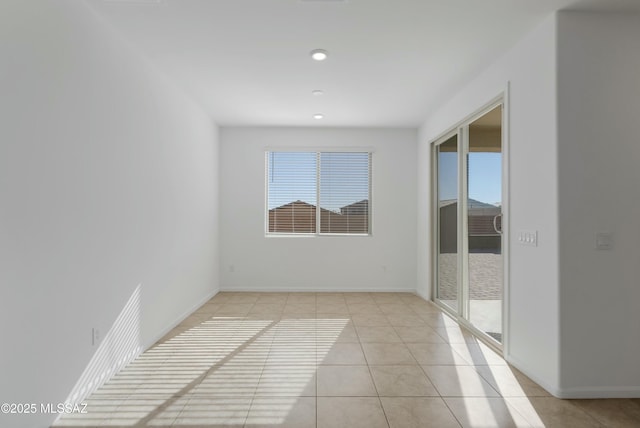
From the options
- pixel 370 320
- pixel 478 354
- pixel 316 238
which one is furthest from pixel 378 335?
pixel 316 238

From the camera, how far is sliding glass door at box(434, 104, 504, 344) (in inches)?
133

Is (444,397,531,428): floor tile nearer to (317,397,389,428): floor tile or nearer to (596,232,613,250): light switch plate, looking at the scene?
(317,397,389,428): floor tile

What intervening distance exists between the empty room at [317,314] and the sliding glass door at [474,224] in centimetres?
3

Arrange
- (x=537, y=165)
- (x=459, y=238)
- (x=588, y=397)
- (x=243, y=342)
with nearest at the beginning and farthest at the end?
(x=588, y=397) → (x=537, y=165) → (x=243, y=342) → (x=459, y=238)

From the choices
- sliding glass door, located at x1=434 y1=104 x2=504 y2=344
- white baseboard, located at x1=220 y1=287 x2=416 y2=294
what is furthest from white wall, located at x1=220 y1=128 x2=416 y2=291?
sliding glass door, located at x1=434 y1=104 x2=504 y2=344

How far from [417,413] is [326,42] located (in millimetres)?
2838

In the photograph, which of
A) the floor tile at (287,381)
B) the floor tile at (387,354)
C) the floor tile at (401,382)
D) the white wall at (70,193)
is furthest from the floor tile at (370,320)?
the white wall at (70,193)

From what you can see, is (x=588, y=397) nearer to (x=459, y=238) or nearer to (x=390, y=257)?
(x=459, y=238)

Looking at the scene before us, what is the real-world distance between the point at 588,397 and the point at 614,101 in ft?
6.74

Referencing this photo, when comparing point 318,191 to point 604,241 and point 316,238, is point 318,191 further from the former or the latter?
point 604,241

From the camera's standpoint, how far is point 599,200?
2418 mm

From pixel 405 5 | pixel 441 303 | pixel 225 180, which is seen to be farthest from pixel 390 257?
pixel 405 5

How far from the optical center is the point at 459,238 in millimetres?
4066

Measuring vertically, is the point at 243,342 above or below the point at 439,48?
below
